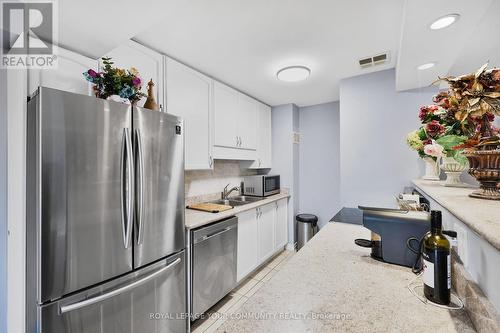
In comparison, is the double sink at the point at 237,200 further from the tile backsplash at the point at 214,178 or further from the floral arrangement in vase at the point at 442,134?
the floral arrangement in vase at the point at 442,134

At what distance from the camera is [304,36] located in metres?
1.67

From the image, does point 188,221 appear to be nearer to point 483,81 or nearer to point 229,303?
point 229,303

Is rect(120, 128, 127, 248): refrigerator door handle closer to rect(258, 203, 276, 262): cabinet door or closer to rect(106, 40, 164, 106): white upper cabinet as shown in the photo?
rect(106, 40, 164, 106): white upper cabinet

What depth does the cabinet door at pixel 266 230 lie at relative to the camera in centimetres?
273

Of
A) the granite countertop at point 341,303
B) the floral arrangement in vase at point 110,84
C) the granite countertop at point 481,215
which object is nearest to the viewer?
the granite countertop at point 481,215

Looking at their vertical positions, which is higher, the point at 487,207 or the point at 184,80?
the point at 184,80

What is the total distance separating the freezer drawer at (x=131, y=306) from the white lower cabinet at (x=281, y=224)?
1.73 metres

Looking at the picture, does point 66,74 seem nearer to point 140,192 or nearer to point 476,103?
point 140,192

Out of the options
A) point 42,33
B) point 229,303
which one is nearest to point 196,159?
point 42,33

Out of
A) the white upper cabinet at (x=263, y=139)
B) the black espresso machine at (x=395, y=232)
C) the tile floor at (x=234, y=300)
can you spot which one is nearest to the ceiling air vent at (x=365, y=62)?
the white upper cabinet at (x=263, y=139)

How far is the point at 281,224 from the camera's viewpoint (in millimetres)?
3256

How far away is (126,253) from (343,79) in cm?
273

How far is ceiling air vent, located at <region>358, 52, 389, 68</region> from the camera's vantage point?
6.45 feet

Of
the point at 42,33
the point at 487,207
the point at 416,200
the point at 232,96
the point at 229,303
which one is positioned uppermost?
the point at 232,96
